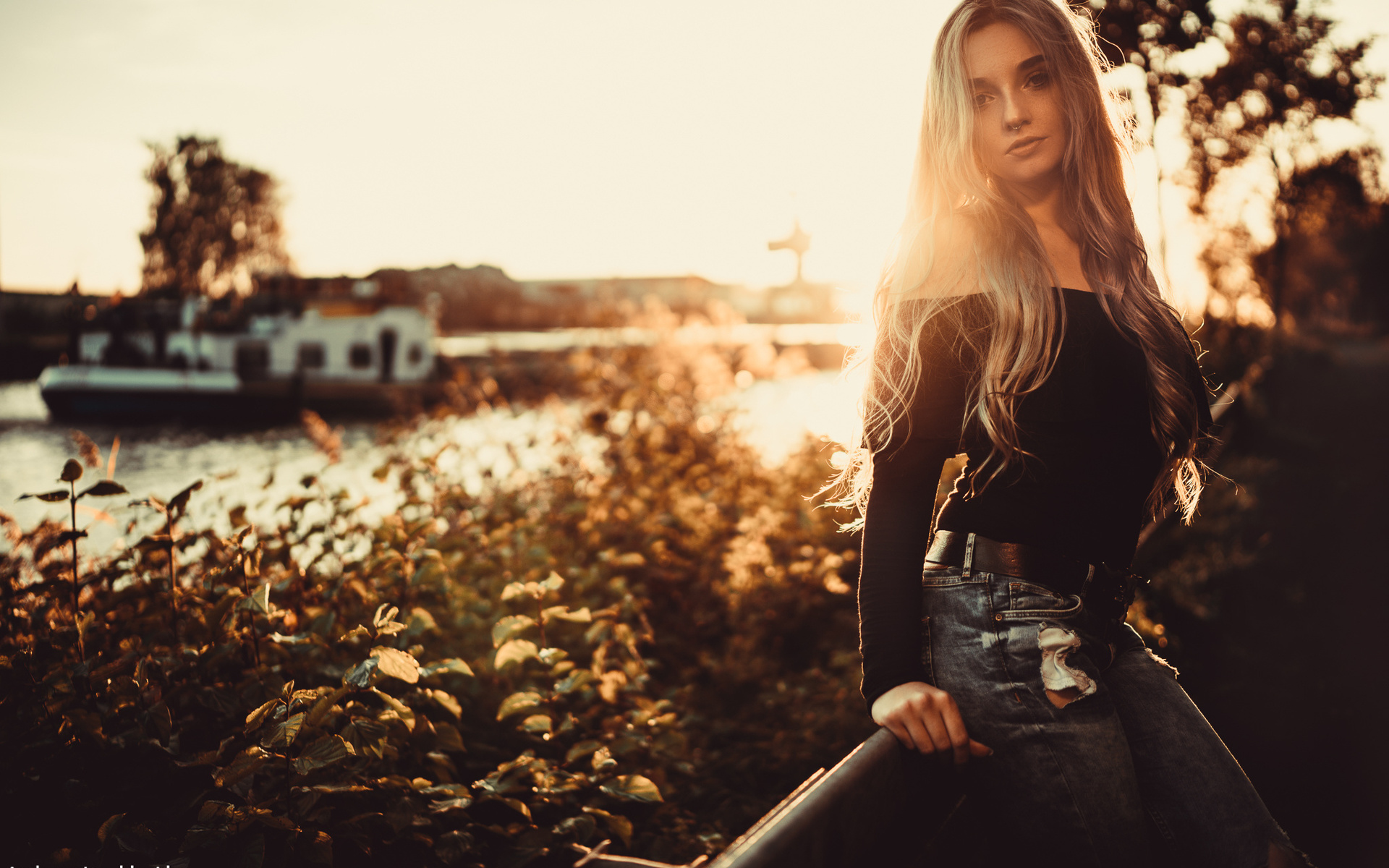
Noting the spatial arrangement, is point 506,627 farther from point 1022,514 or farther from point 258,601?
point 1022,514

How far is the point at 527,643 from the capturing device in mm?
2227

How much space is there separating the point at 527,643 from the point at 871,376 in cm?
122

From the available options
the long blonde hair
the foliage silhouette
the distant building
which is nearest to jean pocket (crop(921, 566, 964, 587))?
the long blonde hair

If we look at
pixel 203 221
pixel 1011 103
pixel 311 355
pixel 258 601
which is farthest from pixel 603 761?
pixel 311 355

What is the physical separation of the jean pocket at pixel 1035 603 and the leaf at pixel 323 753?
53.6 inches

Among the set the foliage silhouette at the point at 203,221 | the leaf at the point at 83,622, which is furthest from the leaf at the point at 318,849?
the foliage silhouette at the point at 203,221

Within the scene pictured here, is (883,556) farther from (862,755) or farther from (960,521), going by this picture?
(862,755)

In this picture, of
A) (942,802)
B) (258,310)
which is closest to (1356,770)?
(942,802)

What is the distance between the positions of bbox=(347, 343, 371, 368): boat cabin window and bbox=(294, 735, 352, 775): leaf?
3556cm

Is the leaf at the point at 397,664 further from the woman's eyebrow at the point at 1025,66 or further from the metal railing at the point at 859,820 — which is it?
the woman's eyebrow at the point at 1025,66

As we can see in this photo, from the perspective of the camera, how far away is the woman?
146cm

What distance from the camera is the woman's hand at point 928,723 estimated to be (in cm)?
146

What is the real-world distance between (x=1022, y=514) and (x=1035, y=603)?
17 centimetres

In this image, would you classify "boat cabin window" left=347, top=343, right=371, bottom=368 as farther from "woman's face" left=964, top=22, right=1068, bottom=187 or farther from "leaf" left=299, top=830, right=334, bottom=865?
"woman's face" left=964, top=22, right=1068, bottom=187
